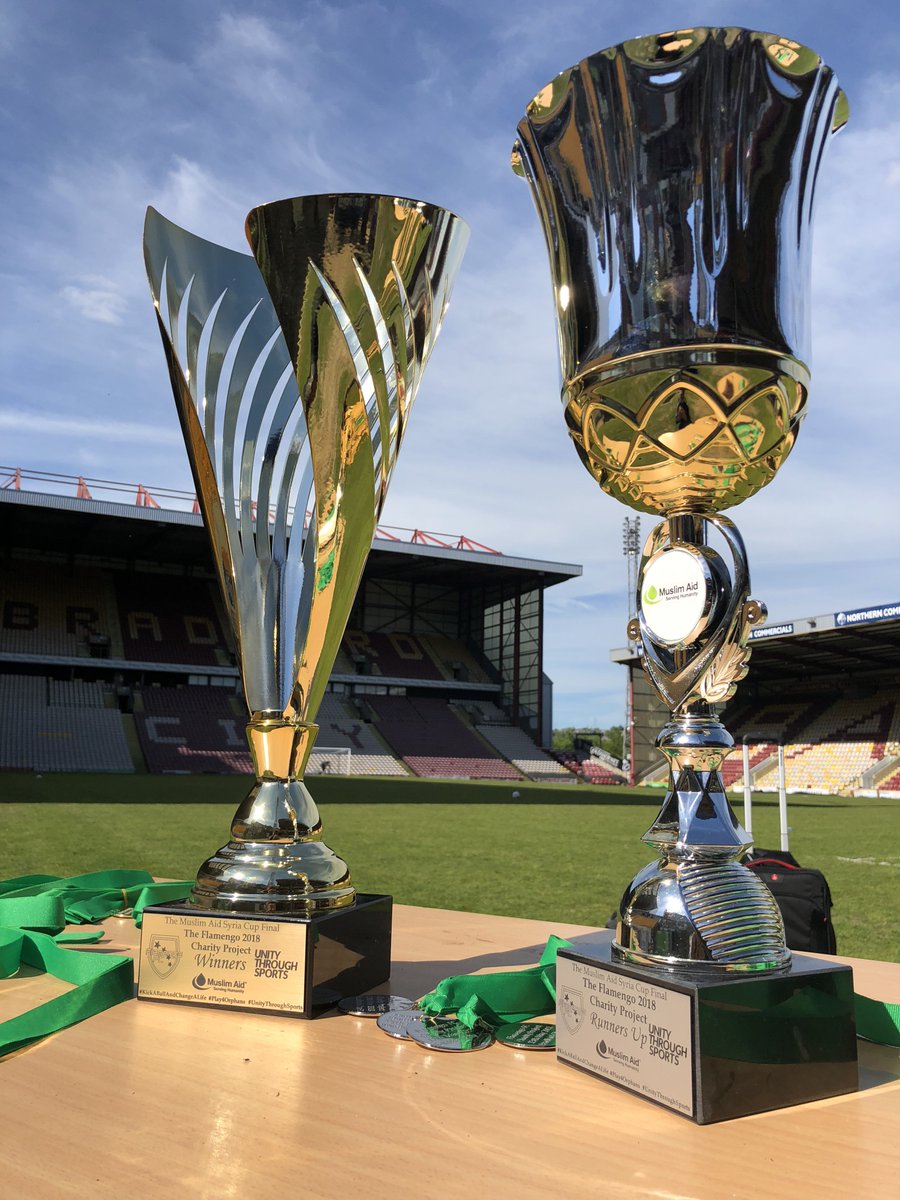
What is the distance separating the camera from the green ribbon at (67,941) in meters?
0.88

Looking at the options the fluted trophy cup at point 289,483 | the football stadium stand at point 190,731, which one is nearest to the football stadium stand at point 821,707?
the football stadium stand at point 190,731

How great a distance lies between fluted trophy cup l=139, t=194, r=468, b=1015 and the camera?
39.0 inches

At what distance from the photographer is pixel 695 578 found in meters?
0.80

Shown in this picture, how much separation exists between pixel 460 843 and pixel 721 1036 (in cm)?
826

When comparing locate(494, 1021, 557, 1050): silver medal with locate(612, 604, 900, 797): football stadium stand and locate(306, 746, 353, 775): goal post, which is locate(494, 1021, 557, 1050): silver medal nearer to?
locate(612, 604, 900, 797): football stadium stand

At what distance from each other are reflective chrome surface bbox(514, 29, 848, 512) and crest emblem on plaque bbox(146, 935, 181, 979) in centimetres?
70

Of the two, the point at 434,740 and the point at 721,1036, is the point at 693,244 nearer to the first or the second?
the point at 721,1036

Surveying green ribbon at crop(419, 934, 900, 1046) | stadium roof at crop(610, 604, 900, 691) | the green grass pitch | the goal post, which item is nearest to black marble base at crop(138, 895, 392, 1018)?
green ribbon at crop(419, 934, 900, 1046)

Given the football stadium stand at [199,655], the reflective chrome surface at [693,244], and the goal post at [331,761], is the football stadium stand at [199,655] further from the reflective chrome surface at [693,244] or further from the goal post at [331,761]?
the reflective chrome surface at [693,244]

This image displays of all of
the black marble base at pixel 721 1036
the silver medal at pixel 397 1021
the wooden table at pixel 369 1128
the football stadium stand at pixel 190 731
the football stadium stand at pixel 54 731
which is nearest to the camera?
the wooden table at pixel 369 1128

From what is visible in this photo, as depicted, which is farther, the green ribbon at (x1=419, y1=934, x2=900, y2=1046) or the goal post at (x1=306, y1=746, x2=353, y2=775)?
the goal post at (x1=306, y1=746, x2=353, y2=775)

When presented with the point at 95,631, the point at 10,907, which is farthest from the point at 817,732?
the point at 10,907

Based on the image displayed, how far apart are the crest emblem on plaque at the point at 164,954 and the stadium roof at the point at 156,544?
21025mm

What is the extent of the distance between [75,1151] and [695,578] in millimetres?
631
